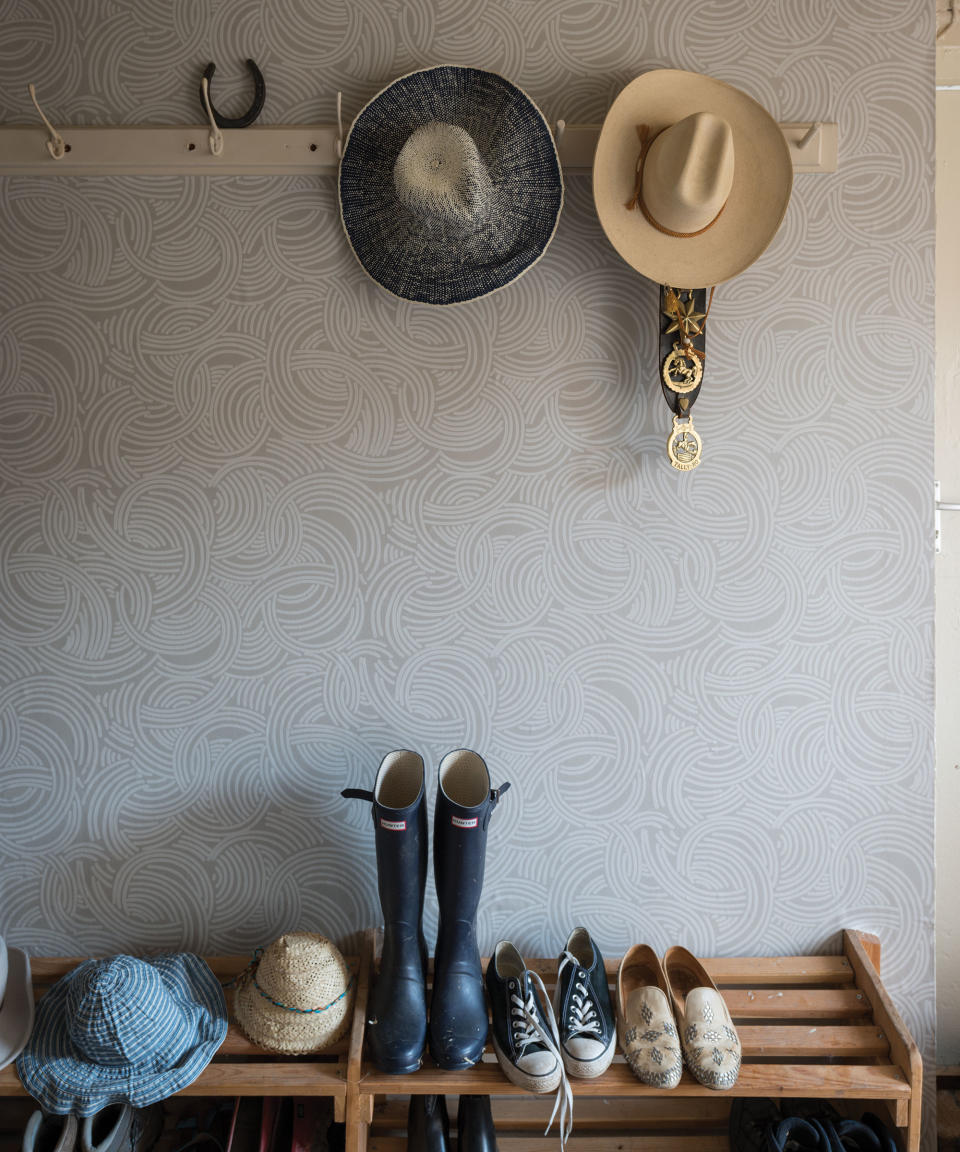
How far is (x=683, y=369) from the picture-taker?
4.59 feet

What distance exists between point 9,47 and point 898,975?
224 centimetres

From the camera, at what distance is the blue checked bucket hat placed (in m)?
1.24

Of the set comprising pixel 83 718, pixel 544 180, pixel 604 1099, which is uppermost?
pixel 544 180

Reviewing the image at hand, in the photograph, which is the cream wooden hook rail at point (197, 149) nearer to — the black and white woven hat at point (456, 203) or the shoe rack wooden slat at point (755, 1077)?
the black and white woven hat at point (456, 203)

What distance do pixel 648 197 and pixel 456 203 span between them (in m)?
0.30

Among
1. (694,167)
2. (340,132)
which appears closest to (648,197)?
(694,167)

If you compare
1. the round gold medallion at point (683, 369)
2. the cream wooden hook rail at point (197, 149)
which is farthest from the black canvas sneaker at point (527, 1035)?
the cream wooden hook rail at point (197, 149)

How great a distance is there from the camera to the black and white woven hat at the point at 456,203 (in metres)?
1.37

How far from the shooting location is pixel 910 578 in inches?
58.4

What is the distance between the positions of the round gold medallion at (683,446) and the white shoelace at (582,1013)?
838 mm

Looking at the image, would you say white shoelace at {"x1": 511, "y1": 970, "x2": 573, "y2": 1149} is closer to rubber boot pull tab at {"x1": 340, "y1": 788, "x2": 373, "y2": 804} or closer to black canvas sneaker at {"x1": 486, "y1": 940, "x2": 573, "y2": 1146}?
black canvas sneaker at {"x1": 486, "y1": 940, "x2": 573, "y2": 1146}

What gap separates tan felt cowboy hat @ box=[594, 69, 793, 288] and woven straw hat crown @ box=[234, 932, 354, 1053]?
1207mm

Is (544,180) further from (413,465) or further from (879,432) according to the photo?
(879,432)

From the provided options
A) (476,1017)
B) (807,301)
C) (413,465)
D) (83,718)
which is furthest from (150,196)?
(476,1017)
